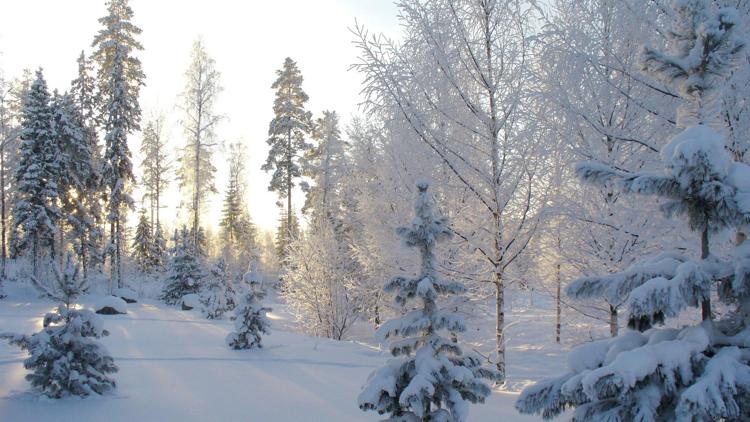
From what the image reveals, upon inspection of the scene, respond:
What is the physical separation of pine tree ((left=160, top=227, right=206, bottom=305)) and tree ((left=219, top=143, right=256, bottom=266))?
44.0 feet

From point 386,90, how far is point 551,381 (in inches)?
223

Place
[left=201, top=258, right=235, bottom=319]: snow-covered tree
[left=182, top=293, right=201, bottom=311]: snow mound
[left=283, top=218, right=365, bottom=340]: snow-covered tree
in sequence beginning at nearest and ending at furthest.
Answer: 1. [left=283, top=218, right=365, bottom=340]: snow-covered tree
2. [left=201, top=258, right=235, bottom=319]: snow-covered tree
3. [left=182, top=293, right=201, bottom=311]: snow mound

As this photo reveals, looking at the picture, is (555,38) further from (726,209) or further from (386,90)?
(726,209)

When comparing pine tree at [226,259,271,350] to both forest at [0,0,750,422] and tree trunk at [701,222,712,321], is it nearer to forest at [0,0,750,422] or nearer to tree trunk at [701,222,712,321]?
forest at [0,0,750,422]

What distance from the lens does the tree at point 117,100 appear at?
992 inches

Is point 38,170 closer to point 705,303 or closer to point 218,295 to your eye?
point 218,295

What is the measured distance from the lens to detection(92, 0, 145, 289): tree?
25188 mm

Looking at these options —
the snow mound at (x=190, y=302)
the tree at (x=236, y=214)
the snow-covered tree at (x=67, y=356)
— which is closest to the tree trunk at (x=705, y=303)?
the snow-covered tree at (x=67, y=356)

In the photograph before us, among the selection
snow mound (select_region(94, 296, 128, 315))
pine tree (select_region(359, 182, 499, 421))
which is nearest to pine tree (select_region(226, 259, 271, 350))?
pine tree (select_region(359, 182, 499, 421))

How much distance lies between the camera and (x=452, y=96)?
27.5 feet

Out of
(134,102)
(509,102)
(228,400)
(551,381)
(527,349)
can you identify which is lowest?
(527,349)

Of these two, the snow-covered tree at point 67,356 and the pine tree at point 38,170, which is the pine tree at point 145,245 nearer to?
the pine tree at point 38,170

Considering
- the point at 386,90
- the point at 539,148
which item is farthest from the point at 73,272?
the point at 539,148

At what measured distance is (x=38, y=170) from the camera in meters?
24.8
